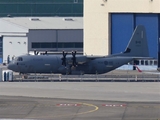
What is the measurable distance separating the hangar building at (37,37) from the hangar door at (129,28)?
15.6 metres

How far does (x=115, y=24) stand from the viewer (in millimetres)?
87750

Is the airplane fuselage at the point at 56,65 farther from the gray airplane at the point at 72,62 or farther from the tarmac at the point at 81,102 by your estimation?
the tarmac at the point at 81,102

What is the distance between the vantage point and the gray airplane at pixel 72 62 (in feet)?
212

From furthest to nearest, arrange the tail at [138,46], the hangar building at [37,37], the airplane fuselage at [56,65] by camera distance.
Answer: the hangar building at [37,37] < the tail at [138,46] < the airplane fuselage at [56,65]

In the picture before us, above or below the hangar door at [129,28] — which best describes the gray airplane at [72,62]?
below

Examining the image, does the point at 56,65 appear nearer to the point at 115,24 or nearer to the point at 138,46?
the point at 138,46

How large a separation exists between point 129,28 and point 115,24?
7.56 feet

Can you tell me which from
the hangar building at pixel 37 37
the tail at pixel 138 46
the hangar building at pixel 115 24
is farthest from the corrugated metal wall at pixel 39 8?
the tail at pixel 138 46

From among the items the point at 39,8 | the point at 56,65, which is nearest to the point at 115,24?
the point at 56,65

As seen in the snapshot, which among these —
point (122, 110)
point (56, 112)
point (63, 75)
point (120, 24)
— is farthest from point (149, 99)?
point (120, 24)

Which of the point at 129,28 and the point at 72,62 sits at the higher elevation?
the point at 129,28

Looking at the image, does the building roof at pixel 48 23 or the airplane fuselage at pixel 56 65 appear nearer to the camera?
the airplane fuselage at pixel 56 65

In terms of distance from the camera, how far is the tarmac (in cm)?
2930

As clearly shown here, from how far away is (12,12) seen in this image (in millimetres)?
119000
